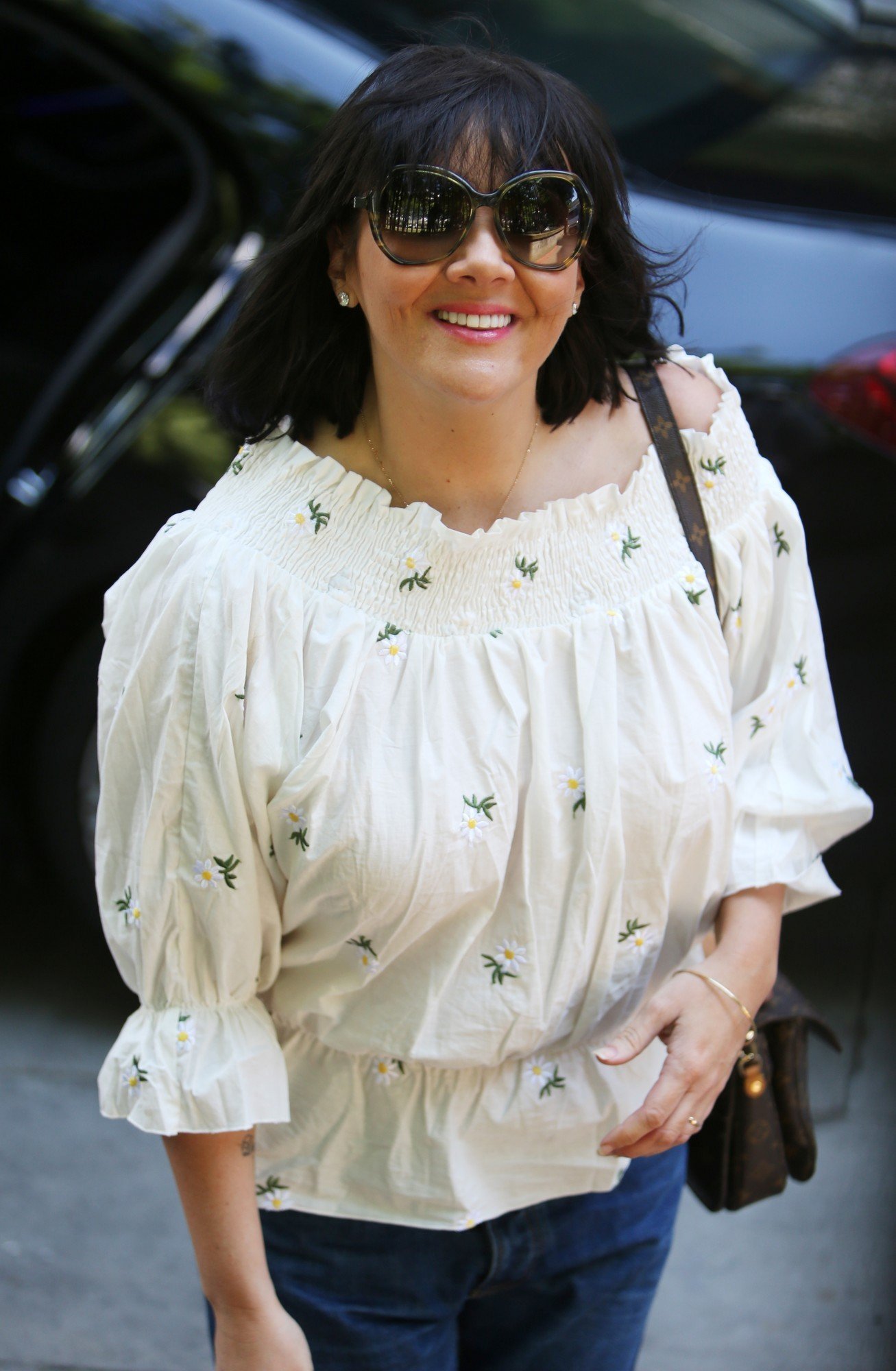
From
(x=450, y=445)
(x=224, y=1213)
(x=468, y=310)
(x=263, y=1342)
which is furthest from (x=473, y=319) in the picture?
(x=263, y=1342)

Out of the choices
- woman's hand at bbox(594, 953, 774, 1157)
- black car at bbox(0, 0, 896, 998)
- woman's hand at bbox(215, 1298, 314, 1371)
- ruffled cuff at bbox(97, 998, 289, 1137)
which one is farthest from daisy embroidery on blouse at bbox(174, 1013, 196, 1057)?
black car at bbox(0, 0, 896, 998)

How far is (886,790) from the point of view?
251 centimetres

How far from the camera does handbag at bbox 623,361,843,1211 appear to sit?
1471mm

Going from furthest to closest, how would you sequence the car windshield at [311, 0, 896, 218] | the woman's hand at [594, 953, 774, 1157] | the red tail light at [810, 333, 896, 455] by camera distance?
the car windshield at [311, 0, 896, 218], the red tail light at [810, 333, 896, 455], the woman's hand at [594, 953, 774, 1157]

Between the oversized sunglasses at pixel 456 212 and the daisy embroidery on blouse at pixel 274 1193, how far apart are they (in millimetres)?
880

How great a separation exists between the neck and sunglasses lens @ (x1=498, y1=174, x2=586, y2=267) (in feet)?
0.43

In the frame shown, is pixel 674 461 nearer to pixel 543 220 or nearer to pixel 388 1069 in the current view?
pixel 543 220

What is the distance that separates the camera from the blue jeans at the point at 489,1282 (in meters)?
1.39

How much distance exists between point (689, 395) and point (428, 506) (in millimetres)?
322

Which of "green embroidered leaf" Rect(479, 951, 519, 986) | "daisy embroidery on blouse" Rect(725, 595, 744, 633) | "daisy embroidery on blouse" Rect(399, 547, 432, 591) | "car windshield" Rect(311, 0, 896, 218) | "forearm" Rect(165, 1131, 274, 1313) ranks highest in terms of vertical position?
"car windshield" Rect(311, 0, 896, 218)

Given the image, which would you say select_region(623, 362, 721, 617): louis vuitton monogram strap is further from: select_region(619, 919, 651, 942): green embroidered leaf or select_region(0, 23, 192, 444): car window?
select_region(0, 23, 192, 444): car window

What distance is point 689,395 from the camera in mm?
Answer: 1429

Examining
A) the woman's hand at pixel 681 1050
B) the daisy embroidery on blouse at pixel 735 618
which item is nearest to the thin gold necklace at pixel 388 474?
the daisy embroidery on blouse at pixel 735 618

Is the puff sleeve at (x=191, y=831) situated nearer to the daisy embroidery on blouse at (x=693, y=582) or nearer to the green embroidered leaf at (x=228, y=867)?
the green embroidered leaf at (x=228, y=867)
